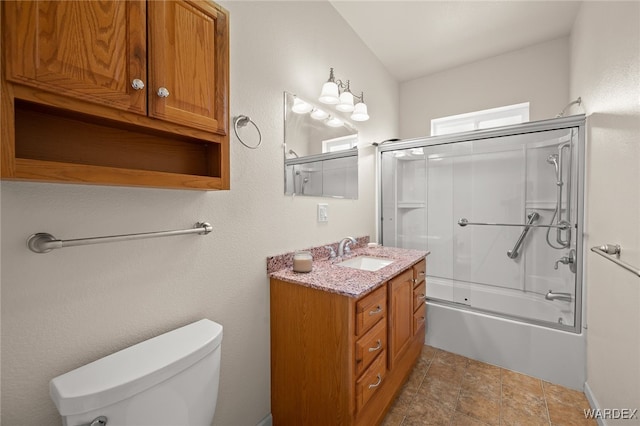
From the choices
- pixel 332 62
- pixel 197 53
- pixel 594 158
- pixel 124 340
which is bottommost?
pixel 124 340

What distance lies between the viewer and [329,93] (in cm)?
178

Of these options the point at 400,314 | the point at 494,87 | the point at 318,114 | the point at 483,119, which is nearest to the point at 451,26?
the point at 494,87

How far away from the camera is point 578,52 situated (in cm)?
209

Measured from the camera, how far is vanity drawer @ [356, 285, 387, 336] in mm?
1213

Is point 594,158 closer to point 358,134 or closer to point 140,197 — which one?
point 358,134

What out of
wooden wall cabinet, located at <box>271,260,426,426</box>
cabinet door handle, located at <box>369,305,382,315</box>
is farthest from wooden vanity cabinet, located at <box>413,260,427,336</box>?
cabinet door handle, located at <box>369,305,382,315</box>

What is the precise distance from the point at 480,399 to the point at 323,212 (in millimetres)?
1587

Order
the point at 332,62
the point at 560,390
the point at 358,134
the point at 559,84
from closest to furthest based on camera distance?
the point at 560,390 → the point at 332,62 → the point at 358,134 → the point at 559,84

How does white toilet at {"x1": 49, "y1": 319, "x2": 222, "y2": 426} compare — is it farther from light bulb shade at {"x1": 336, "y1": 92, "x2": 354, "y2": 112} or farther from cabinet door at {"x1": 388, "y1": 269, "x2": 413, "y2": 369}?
light bulb shade at {"x1": 336, "y1": 92, "x2": 354, "y2": 112}

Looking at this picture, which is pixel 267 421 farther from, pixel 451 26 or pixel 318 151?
pixel 451 26

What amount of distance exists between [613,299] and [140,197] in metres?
2.27

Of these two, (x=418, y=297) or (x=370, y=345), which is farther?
(x=418, y=297)

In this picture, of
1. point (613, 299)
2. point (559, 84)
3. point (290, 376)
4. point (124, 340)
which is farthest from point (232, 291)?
point (559, 84)

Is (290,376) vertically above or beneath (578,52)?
beneath
